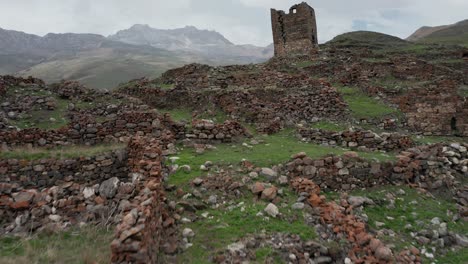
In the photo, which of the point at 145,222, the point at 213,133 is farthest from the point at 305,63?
the point at 145,222

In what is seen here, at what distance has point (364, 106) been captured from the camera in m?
15.6

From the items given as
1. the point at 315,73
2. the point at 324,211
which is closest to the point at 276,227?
the point at 324,211

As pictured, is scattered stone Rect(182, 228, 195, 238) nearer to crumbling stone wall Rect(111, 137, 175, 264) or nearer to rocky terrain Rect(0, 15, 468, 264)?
rocky terrain Rect(0, 15, 468, 264)

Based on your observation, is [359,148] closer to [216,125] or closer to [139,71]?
[216,125]

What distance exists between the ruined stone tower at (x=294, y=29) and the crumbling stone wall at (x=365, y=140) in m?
16.0

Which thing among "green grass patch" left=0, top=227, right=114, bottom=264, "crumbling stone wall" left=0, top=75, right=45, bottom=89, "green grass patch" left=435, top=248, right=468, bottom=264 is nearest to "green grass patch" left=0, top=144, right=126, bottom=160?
"green grass patch" left=0, top=227, right=114, bottom=264

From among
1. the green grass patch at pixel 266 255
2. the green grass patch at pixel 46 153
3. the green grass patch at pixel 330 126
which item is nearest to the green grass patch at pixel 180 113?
the green grass patch at pixel 46 153

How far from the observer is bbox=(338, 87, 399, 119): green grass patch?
14.9 meters

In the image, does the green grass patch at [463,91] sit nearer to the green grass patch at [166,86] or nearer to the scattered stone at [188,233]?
the green grass patch at [166,86]

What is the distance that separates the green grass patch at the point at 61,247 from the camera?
5.38m

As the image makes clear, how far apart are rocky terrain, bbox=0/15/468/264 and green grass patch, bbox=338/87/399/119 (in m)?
0.09

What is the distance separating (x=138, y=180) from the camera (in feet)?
25.6

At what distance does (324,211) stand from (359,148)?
4578mm

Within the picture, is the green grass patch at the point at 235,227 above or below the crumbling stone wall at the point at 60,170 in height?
below
